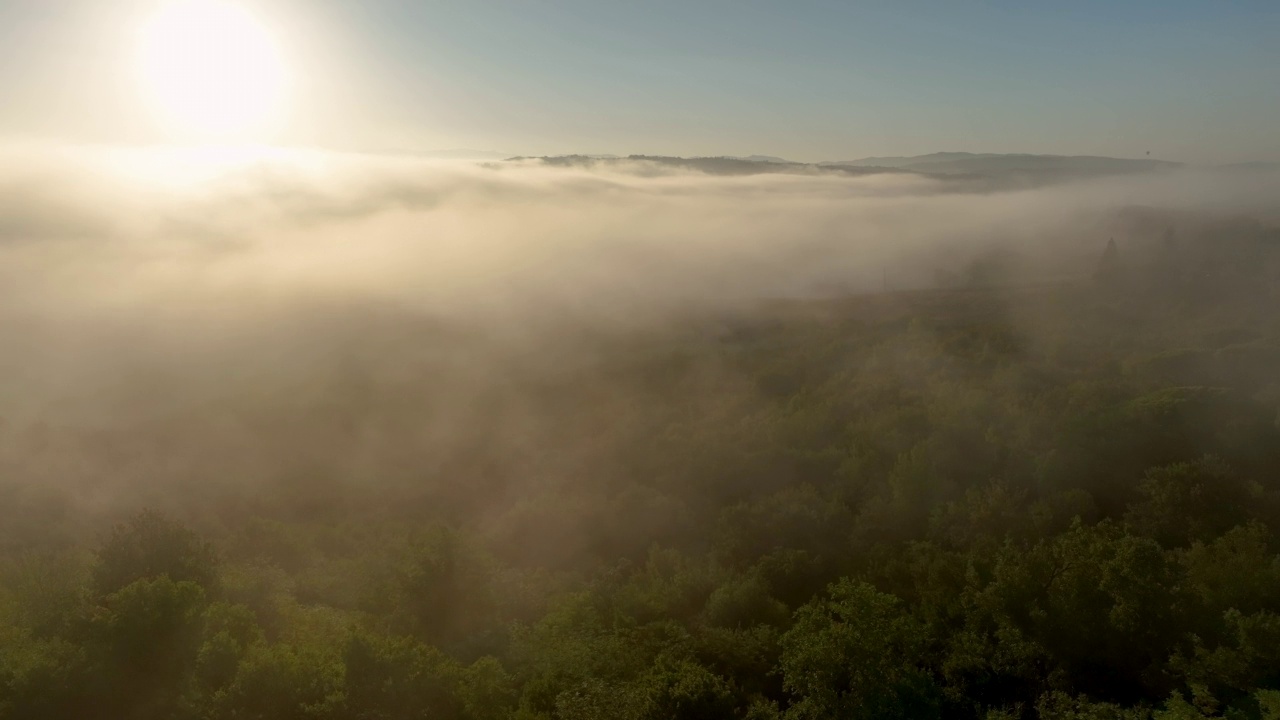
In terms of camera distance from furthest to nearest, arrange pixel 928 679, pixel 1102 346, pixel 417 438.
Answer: pixel 1102 346, pixel 417 438, pixel 928 679

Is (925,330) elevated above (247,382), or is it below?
above

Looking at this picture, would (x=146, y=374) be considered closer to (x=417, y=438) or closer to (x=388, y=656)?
(x=417, y=438)

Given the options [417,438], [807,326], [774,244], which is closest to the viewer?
[417,438]

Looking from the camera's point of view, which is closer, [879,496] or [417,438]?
[879,496]

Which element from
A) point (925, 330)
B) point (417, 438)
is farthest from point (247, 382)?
point (925, 330)

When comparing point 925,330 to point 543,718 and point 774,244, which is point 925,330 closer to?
point 543,718

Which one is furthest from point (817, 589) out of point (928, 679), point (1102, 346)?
point (1102, 346)
